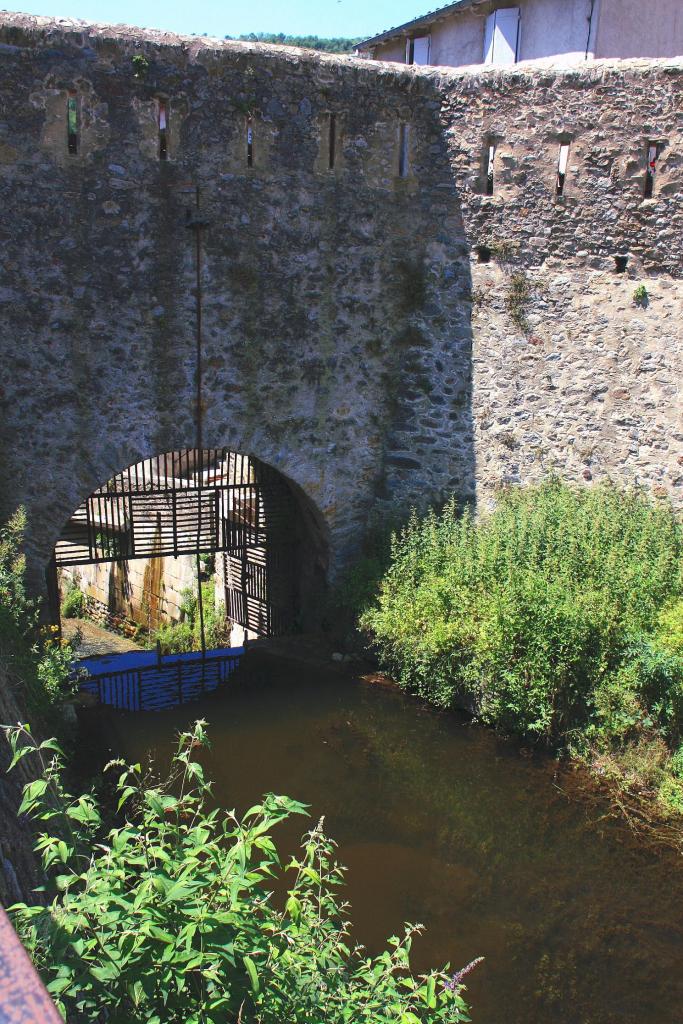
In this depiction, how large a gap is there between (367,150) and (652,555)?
4.45 m

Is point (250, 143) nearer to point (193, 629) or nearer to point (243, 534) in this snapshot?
point (243, 534)

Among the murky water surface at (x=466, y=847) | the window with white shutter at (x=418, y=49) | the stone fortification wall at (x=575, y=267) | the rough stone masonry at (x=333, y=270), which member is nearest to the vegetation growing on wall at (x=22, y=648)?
the rough stone masonry at (x=333, y=270)

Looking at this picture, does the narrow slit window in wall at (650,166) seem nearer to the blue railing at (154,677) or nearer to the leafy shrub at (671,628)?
the leafy shrub at (671,628)

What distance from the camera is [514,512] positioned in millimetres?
8461

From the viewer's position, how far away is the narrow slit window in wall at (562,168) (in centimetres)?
823

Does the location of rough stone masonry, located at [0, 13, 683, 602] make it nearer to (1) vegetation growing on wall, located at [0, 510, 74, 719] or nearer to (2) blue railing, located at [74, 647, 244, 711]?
(1) vegetation growing on wall, located at [0, 510, 74, 719]

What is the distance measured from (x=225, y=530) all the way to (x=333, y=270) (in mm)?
2968

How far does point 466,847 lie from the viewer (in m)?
5.80

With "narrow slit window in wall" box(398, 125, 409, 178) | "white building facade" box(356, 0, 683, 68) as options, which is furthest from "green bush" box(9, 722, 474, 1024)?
"white building facade" box(356, 0, 683, 68)

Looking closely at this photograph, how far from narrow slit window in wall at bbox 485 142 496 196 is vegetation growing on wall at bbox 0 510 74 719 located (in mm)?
5238

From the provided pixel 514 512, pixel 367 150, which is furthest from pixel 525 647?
pixel 367 150

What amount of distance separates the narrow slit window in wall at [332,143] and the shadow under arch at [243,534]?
2811mm

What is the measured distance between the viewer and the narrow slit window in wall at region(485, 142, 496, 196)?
333 inches

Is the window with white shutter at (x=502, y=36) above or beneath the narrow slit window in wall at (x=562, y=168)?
above
